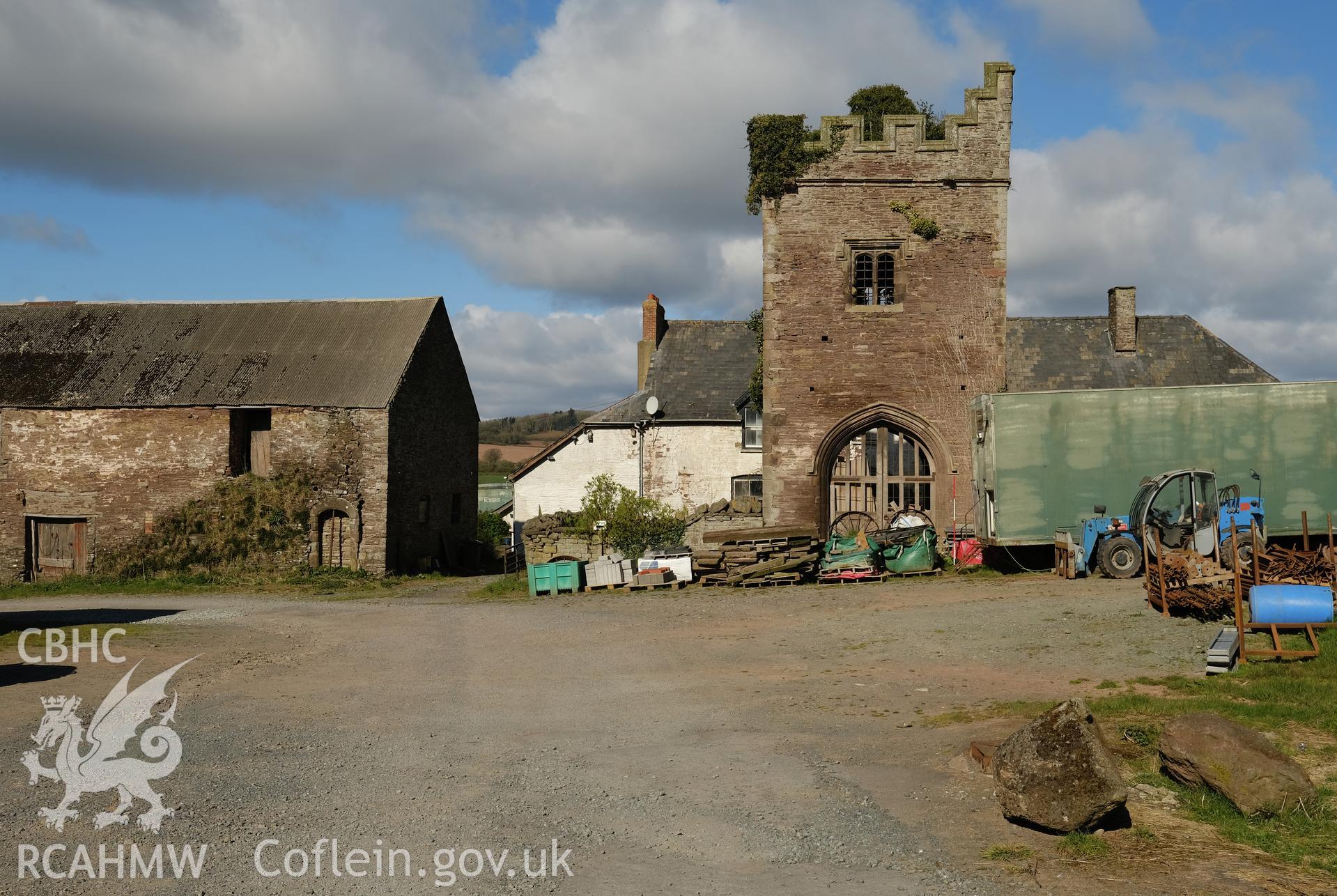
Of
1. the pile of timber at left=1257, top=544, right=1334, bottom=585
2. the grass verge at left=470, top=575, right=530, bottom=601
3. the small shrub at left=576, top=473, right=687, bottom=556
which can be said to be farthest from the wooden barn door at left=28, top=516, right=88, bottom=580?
the pile of timber at left=1257, top=544, right=1334, bottom=585

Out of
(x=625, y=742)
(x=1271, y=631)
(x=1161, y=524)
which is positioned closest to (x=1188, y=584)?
(x=1271, y=631)

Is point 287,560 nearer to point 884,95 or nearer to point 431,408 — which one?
point 431,408

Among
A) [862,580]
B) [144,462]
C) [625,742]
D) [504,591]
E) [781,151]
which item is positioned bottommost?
[625,742]

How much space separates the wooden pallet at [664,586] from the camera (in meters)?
20.9

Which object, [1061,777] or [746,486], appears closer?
[1061,777]

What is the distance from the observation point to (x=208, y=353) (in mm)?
28016

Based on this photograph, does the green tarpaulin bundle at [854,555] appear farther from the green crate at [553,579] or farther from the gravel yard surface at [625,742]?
the green crate at [553,579]

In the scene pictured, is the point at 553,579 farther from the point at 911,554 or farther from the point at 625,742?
the point at 625,742

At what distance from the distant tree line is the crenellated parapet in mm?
78061

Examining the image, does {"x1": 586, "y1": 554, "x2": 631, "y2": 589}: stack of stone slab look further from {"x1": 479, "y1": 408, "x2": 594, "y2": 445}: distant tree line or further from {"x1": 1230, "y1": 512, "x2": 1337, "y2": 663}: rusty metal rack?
{"x1": 479, "y1": 408, "x2": 594, "y2": 445}: distant tree line

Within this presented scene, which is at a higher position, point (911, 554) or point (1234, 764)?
point (911, 554)

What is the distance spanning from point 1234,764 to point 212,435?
987 inches

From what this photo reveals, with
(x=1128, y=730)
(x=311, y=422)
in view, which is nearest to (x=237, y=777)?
(x=1128, y=730)

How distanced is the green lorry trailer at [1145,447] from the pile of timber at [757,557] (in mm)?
3858
